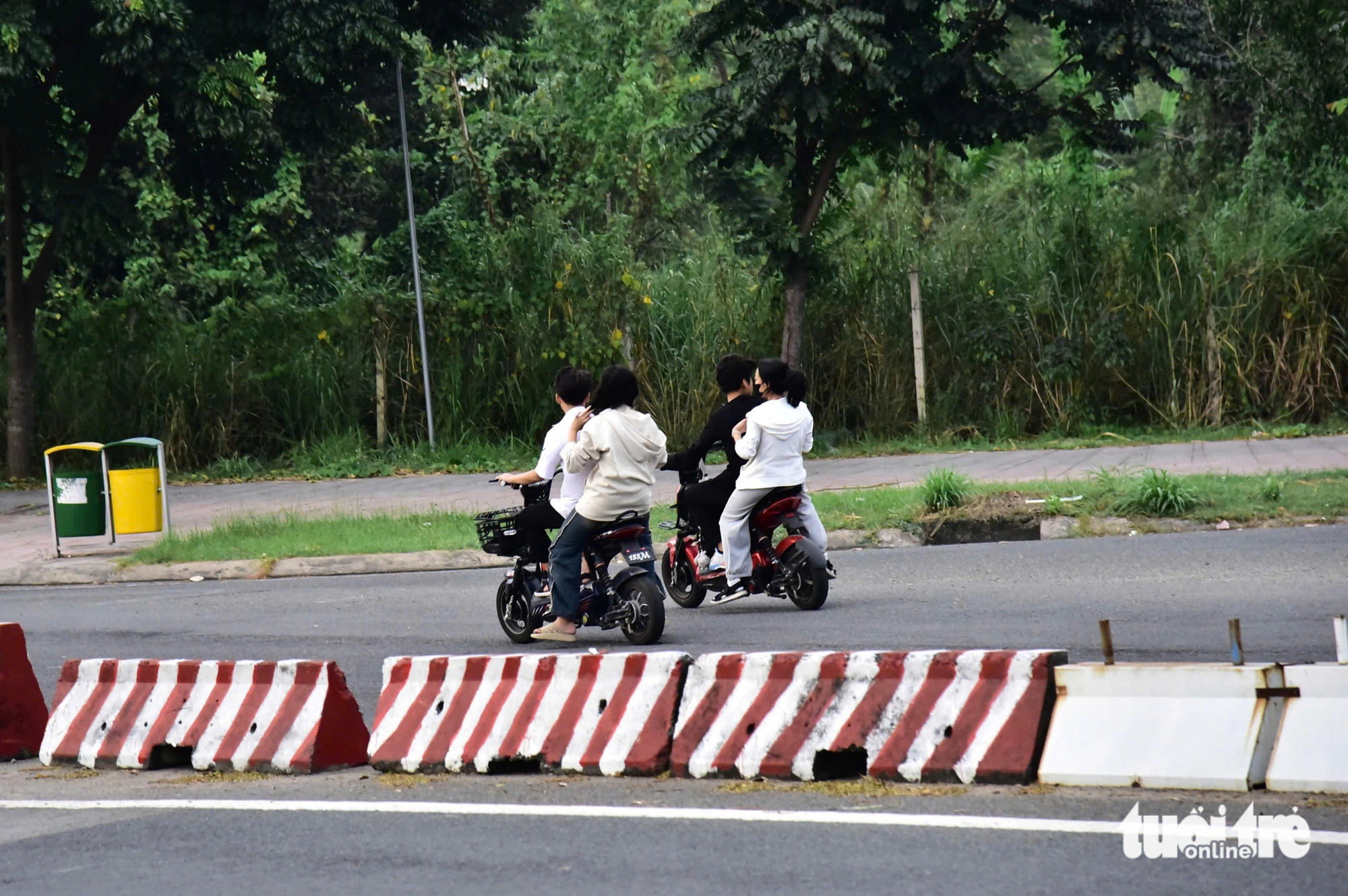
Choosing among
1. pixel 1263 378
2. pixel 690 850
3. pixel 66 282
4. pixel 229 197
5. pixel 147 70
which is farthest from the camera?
pixel 66 282

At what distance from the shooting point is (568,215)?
31.3m

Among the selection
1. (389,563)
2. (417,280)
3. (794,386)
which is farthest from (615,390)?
(417,280)

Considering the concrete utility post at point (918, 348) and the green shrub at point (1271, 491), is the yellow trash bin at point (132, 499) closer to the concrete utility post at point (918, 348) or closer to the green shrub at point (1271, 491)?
the concrete utility post at point (918, 348)

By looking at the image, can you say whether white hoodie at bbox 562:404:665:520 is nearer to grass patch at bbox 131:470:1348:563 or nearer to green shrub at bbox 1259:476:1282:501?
grass patch at bbox 131:470:1348:563

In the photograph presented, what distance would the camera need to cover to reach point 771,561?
10.4 m

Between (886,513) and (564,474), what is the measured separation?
5.17m

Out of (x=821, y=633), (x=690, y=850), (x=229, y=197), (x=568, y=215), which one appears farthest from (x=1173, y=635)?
(x=568, y=215)

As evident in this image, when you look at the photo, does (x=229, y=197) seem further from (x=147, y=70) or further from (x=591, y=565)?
(x=591, y=565)

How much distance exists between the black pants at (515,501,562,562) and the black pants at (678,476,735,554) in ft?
4.16

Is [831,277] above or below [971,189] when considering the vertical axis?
below

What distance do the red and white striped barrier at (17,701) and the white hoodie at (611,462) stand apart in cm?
302

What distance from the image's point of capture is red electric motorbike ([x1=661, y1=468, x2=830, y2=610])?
10.2m

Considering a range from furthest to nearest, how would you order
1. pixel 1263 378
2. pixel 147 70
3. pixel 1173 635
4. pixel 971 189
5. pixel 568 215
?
1. pixel 568 215
2. pixel 971 189
3. pixel 1263 378
4. pixel 147 70
5. pixel 1173 635

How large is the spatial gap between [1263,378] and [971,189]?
960cm
